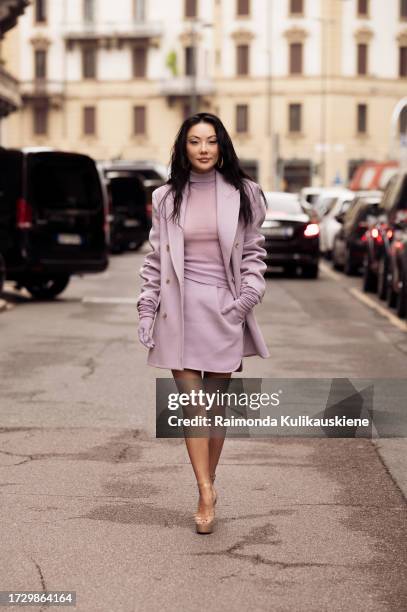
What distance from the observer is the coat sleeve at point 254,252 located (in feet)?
20.2

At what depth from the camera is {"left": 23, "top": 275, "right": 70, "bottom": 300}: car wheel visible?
2164cm

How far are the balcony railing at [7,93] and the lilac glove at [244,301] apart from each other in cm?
3928

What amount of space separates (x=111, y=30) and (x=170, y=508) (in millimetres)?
83113

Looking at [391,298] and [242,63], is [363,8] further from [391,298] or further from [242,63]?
[391,298]

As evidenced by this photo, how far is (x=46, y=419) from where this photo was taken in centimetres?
939

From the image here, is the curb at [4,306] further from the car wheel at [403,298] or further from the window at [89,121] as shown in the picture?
the window at [89,121]

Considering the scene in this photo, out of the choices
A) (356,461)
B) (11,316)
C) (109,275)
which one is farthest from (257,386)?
(109,275)

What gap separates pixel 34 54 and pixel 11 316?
237 ft

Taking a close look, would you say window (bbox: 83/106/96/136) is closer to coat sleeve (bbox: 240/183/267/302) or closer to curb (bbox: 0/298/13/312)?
curb (bbox: 0/298/13/312)

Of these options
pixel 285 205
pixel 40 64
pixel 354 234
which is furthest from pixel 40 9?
pixel 354 234

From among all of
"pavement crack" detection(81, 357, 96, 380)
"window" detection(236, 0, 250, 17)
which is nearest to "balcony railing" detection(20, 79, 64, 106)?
"window" detection(236, 0, 250, 17)

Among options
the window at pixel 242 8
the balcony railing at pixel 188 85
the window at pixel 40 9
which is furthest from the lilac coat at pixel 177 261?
the window at pixel 40 9

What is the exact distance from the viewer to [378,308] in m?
19.4

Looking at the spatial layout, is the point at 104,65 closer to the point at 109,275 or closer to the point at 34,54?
the point at 34,54
